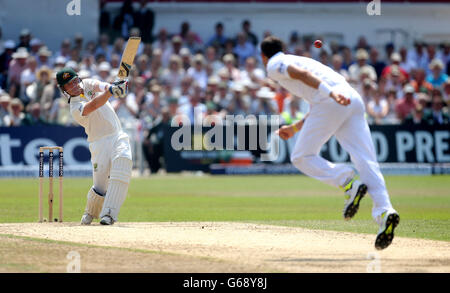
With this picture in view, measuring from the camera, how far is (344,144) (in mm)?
8430

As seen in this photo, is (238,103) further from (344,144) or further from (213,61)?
(344,144)

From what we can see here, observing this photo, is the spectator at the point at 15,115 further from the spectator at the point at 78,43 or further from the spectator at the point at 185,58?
the spectator at the point at 185,58

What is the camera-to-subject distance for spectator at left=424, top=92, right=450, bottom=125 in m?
22.8

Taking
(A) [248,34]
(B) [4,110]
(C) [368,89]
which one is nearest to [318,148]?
(C) [368,89]

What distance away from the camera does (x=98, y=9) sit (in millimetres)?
26750

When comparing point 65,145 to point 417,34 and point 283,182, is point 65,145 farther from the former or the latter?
point 417,34

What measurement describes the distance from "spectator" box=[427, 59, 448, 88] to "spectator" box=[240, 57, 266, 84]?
4.68 meters

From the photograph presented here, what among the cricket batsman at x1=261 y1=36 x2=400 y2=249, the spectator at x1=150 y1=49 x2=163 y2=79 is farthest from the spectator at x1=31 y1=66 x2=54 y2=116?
the cricket batsman at x1=261 y1=36 x2=400 y2=249

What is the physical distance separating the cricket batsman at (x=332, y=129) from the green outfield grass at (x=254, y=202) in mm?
1942

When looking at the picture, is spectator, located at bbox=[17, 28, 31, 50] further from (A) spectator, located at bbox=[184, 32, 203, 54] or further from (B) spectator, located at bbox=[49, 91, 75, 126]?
(A) spectator, located at bbox=[184, 32, 203, 54]

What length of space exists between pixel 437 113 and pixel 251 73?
5.05 m
